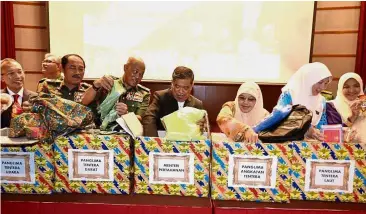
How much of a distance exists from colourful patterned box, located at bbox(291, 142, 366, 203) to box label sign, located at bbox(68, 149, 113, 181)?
618 millimetres

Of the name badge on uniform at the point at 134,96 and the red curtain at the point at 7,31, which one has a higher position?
the red curtain at the point at 7,31

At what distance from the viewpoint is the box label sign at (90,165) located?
3.65 ft

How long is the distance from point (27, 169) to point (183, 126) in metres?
0.56

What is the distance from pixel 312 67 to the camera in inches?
60.2

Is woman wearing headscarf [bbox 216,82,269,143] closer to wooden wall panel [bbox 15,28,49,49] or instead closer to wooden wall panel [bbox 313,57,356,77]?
wooden wall panel [bbox 313,57,356,77]

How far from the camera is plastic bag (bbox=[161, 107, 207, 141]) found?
1.09 meters

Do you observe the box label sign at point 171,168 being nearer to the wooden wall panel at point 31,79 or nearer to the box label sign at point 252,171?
the box label sign at point 252,171

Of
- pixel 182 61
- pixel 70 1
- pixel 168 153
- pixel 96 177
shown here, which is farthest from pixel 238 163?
pixel 70 1

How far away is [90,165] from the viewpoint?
113 centimetres

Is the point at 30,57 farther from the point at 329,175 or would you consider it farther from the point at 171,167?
the point at 329,175

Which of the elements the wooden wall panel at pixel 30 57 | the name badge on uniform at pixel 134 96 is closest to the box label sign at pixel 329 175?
the name badge on uniform at pixel 134 96

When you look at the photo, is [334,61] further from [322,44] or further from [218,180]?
[218,180]

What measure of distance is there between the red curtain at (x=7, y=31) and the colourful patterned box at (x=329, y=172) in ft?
13.2

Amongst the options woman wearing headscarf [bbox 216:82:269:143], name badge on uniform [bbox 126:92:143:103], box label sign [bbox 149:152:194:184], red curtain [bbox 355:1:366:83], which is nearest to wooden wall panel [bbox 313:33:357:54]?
red curtain [bbox 355:1:366:83]
